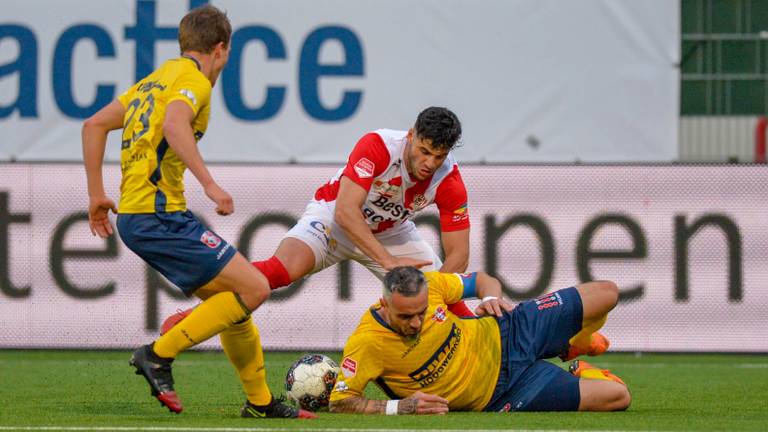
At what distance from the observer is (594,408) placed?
694cm

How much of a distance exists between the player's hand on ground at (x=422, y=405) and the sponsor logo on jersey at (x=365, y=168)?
150 centimetres

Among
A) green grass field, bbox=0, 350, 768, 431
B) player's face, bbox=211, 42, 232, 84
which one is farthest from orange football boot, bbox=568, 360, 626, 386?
player's face, bbox=211, 42, 232, 84

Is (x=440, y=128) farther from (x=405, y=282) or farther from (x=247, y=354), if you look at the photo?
(x=247, y=354)

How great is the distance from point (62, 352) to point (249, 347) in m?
5.41

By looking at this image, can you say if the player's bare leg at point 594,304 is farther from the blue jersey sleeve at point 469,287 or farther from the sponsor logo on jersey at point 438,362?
the sponsor logo on jersey at point 438,362

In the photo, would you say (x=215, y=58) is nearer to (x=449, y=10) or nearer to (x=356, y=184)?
(x=356, y=184)

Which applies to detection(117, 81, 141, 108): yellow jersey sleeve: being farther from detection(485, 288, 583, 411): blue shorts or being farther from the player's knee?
the player's knee

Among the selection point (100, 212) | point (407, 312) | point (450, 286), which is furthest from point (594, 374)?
point (100, 212)

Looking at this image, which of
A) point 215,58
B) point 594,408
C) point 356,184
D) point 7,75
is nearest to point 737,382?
point 594,408

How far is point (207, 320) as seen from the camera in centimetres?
621

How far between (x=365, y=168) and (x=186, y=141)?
6.09 ft

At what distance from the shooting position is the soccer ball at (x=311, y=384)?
7.17 metres

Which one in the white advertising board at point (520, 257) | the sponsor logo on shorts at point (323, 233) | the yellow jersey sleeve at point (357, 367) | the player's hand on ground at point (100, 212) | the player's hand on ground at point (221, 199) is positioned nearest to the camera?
the player's hand on ground at point (221, 199)

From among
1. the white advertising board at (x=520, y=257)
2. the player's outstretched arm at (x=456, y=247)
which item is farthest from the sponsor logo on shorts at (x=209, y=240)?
the white advertising board at (x=520, y=257)
